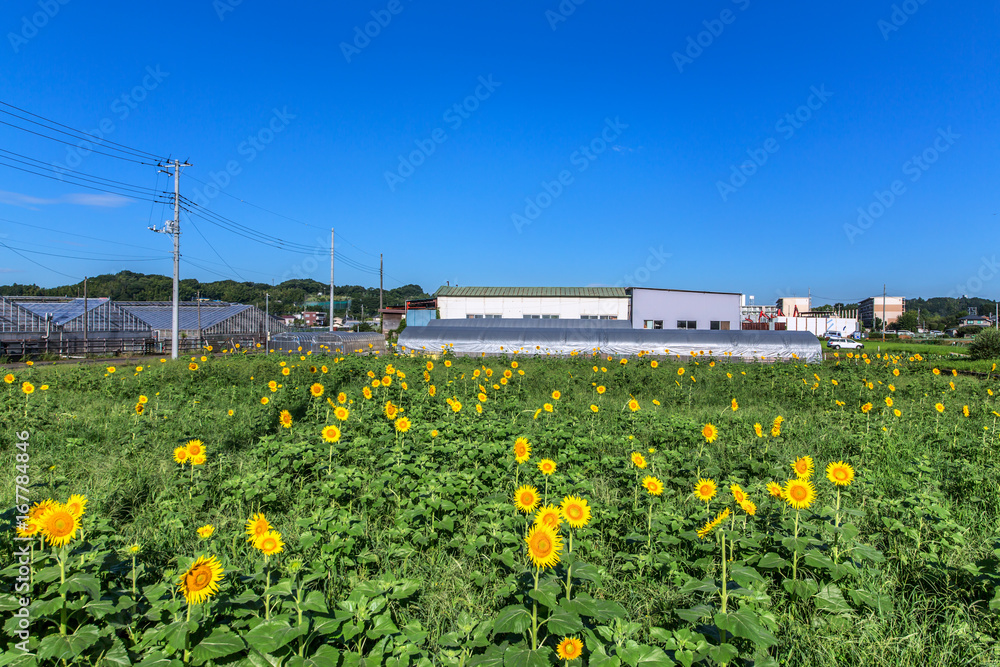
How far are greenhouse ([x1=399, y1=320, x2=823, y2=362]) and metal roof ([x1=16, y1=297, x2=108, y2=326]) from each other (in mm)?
21862

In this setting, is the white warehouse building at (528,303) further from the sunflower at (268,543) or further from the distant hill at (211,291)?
the sunflower at (268,543)

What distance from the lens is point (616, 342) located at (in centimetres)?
2084

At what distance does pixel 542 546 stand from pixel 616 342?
19.5 metres

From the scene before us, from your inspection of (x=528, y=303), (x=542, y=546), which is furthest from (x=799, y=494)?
(x=528, y=303)

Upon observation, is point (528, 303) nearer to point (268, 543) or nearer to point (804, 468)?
point (804, 468)

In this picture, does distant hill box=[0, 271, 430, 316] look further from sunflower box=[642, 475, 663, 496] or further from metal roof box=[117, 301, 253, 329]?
sunflower box=[642, 475, 663, 496]

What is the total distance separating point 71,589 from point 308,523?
1.19m

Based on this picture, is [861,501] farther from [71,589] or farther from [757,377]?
[757,377]

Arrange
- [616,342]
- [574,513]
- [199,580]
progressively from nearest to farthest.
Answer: [199,580], [574,513], [616,342]

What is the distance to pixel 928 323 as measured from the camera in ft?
330

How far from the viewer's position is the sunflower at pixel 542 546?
1929 millimetres

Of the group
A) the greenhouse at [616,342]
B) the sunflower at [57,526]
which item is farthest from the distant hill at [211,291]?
the sunflower at [57,526]

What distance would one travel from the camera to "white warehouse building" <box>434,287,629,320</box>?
3856 cm

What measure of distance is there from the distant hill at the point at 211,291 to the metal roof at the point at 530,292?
1995 cm
